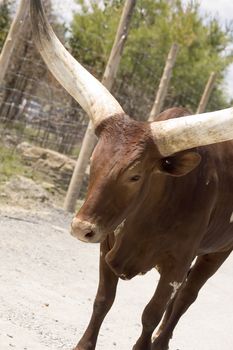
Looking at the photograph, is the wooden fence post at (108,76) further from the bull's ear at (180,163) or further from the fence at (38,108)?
the bull's ear at (180,163)

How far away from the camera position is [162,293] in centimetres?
397

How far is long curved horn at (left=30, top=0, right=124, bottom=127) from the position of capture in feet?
11.8

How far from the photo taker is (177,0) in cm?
1337

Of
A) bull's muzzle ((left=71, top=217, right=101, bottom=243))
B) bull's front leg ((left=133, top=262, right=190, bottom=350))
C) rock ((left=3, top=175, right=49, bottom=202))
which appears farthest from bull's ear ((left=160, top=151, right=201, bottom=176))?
rock ((left=3, top=175, right=49, bottom=202))

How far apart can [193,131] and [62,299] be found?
265 centimetres

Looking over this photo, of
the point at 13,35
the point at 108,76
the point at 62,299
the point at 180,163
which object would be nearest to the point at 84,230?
the point at 180,163

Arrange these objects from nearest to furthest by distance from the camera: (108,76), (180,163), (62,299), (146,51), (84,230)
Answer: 1. (84,230)
2. (180,163)
3. (62,299)
4. (108,76)
5. (146,51)

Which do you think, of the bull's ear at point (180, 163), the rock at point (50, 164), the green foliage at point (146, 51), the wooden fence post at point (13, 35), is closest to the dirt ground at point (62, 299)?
the bull's ear at point (180, 163)

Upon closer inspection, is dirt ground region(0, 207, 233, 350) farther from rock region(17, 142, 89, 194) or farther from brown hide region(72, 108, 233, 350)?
rock region(17, 142, 89, 194)

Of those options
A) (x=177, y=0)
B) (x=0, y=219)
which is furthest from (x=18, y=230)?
(x=177, y=0)

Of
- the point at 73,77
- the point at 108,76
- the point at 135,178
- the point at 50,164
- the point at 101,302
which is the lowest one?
the point at 50,164

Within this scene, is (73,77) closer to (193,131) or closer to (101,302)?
(193,131)

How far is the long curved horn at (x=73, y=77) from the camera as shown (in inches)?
141

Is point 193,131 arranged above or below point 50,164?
above
